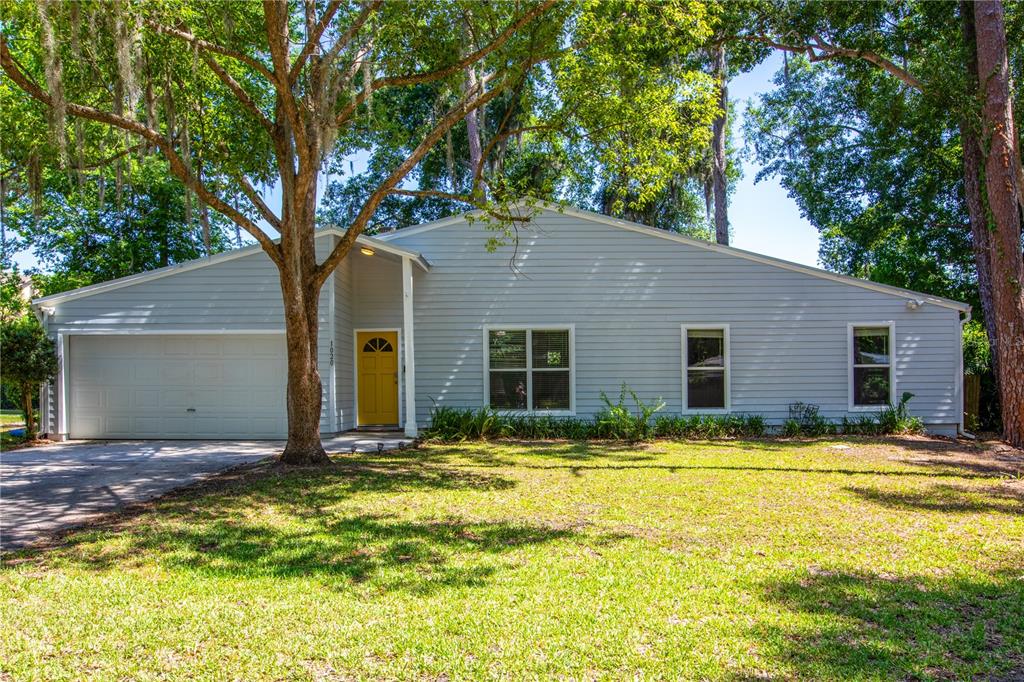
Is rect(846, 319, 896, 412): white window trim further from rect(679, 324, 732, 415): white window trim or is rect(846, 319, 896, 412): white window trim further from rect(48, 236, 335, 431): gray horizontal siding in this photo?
rect(48, 236, 335, 431): gray horizontal siding

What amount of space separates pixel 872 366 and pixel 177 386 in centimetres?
1287

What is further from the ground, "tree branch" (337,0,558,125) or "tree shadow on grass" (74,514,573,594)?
"tree branch" (337,0,558,125)

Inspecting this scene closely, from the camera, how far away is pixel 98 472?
8.92 meters

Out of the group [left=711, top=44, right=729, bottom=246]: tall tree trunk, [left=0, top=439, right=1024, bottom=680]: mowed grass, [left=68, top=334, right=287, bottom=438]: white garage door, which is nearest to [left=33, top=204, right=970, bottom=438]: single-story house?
[left=68, top=334, right=287, bottom=438]: white garage door

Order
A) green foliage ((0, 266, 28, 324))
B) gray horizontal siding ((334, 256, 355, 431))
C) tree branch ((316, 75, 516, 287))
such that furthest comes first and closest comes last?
1. green foliage ((0, 266, 28, 324))
2. gray horizontal siding ((334, 256, 355, 431))
3. tree branch ((316, 75, 516, 287))

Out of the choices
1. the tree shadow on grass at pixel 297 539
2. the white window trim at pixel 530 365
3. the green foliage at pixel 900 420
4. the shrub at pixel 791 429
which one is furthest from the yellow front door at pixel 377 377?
the green foliage at pixel 900 420

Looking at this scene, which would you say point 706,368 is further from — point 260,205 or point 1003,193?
point 260,205

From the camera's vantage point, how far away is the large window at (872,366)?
1338cm

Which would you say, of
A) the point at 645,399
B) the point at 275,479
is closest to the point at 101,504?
the point at 275,479

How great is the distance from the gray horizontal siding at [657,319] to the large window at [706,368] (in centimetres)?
16

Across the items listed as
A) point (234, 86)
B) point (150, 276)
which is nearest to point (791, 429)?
point (234, 86)

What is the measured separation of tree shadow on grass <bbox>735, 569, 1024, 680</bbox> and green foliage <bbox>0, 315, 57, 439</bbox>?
12277mm

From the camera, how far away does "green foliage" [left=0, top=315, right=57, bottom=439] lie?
1166 centimetres

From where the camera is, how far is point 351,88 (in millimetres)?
9625
